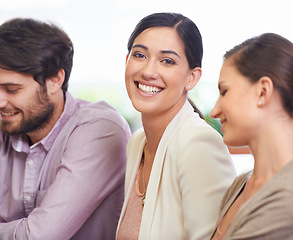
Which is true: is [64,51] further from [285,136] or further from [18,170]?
Result: [285,136]

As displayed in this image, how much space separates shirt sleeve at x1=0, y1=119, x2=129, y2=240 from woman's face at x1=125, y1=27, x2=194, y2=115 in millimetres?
361

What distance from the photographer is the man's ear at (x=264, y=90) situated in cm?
123

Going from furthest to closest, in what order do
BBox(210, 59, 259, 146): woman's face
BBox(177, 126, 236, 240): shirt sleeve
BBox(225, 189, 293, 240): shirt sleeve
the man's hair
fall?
the man's hair → BBox(177, 126, 236, 240): shirt sleeve → BBox(210, 59, 259, 146): woman's face → BBox(225, 189, 293, 240): shirt sleeve

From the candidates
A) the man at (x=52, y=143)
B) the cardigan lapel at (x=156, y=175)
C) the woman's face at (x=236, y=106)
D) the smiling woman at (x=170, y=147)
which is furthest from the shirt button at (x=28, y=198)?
the woman's face at (x=236, y=106)

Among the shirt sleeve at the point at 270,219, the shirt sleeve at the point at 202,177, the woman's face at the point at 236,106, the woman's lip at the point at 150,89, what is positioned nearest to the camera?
the shirt sleeve at the point at 270,219

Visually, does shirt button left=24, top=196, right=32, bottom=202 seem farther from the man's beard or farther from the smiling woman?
the smiling woman

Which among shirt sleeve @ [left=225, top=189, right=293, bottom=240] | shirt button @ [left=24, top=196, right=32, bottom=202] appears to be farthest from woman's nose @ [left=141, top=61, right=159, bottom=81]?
shirt button @ [left=24, top=196, right=32, bottom=202]

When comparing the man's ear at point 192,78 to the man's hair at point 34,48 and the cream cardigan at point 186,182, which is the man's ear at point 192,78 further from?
the man's hair at point 34,48

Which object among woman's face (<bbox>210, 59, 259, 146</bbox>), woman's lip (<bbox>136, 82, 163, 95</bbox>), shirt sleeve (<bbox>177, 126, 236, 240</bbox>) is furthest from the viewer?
woman's lip (<bbox>136, 82, 163, 95</bbox>)

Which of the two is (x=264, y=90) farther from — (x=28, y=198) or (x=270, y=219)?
(x=28, y=198)

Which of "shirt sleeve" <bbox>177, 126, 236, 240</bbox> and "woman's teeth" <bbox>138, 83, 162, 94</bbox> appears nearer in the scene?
"shirt sleeve" <bbox>177, 126, 236, 240</bbox>

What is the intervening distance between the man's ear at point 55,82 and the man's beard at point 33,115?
0.03 m

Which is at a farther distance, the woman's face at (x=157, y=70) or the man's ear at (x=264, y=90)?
the woman's face at (x=157, y=70)

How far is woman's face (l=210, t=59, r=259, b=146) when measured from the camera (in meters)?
1.25
